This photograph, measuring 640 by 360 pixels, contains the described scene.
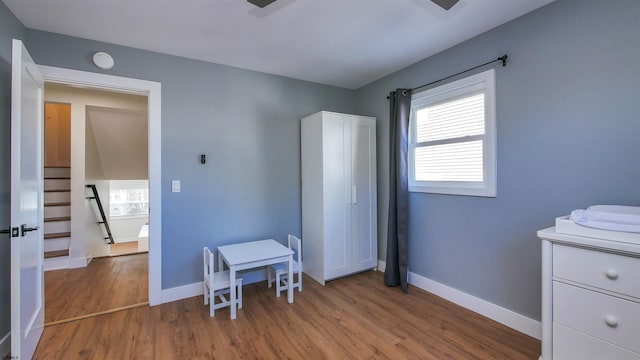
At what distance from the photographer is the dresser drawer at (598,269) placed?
4.31 ft

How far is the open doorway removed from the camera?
310 centimetres

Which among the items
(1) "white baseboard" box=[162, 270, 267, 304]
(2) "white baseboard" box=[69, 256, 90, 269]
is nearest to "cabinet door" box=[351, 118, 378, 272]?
(1) "white baseboard" box=[162, 270, 267, 304]

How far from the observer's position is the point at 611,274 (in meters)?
1.36

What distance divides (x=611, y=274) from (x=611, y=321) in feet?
0.77

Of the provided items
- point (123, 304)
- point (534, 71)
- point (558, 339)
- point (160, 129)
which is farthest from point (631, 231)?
point (123, 304)

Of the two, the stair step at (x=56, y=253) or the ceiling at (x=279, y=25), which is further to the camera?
the stair step at (x=56, y=253)

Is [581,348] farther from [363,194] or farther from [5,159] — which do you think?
[5,159]

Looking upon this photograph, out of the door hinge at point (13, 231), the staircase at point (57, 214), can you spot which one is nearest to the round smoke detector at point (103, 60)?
the door hinge at point (13, 231)

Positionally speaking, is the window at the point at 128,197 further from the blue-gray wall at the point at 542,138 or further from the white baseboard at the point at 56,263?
the blue-gray wall at the point at 542,138

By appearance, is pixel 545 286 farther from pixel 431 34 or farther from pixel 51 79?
pixel 51 79

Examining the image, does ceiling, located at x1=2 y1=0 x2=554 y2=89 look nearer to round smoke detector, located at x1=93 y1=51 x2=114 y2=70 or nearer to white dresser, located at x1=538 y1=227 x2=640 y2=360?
round smoke detector, located at x1=93 y1=51 x2=114 y2=70

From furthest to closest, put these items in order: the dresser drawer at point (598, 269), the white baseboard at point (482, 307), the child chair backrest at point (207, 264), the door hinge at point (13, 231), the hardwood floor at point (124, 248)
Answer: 1. the hardwood floor at point (124, 248)
2. the child chair backrest at point (207, 264)
3. the white baseboard at point (482, 307)
4. the door hinge at point (13, 231)
5. the dresser drawer at point (598, 269)

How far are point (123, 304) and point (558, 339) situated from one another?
11.6 feet

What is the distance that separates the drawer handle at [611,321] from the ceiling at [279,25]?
2068 millimetres
